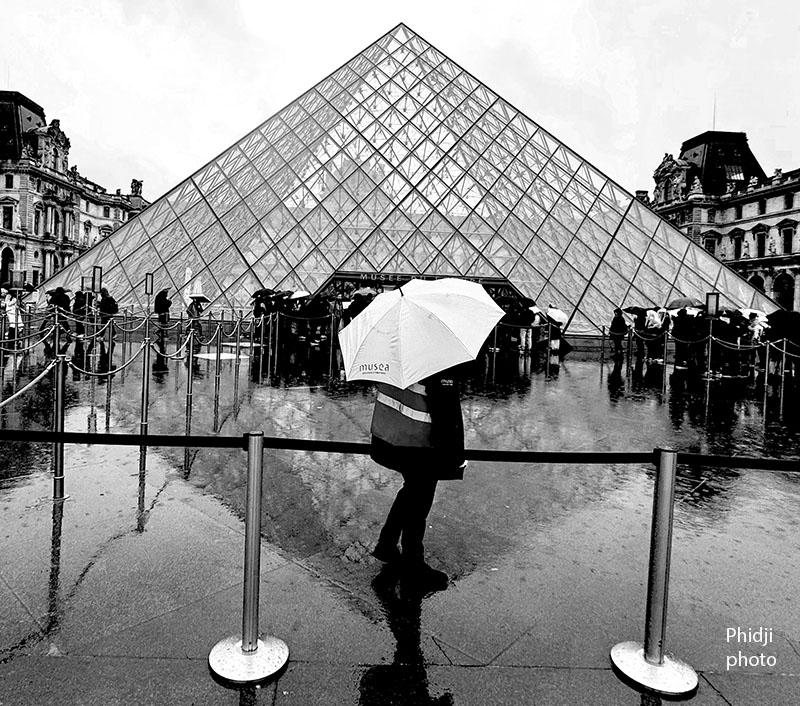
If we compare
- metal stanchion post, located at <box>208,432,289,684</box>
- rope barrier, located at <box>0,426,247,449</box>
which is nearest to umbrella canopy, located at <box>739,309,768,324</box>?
metal stanchion post, located at <box>208,432,289,684</box>

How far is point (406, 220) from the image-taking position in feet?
68.4

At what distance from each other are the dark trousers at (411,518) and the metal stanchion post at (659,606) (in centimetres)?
110

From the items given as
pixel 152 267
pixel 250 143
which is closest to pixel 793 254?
pixel 250 143

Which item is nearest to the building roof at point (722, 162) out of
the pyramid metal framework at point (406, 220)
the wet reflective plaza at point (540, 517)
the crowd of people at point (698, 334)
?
the pyramid metal framework at point (406, 220)

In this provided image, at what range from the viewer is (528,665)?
2.38m

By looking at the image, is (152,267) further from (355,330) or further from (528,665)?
(528,665)

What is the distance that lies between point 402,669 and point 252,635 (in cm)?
60

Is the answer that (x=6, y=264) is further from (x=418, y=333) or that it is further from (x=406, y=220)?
(x=418, y=333)

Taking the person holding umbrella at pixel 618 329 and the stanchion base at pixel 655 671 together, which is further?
the person holding umbrella at pixel 618 329

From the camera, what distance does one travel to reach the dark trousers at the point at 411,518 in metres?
3.16

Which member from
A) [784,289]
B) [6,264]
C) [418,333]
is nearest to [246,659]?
[418,333]

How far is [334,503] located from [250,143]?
22.0m

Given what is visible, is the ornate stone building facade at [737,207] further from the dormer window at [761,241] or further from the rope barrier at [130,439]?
the rope barrier at [130,439]

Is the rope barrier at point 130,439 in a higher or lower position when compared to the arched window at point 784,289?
lower
